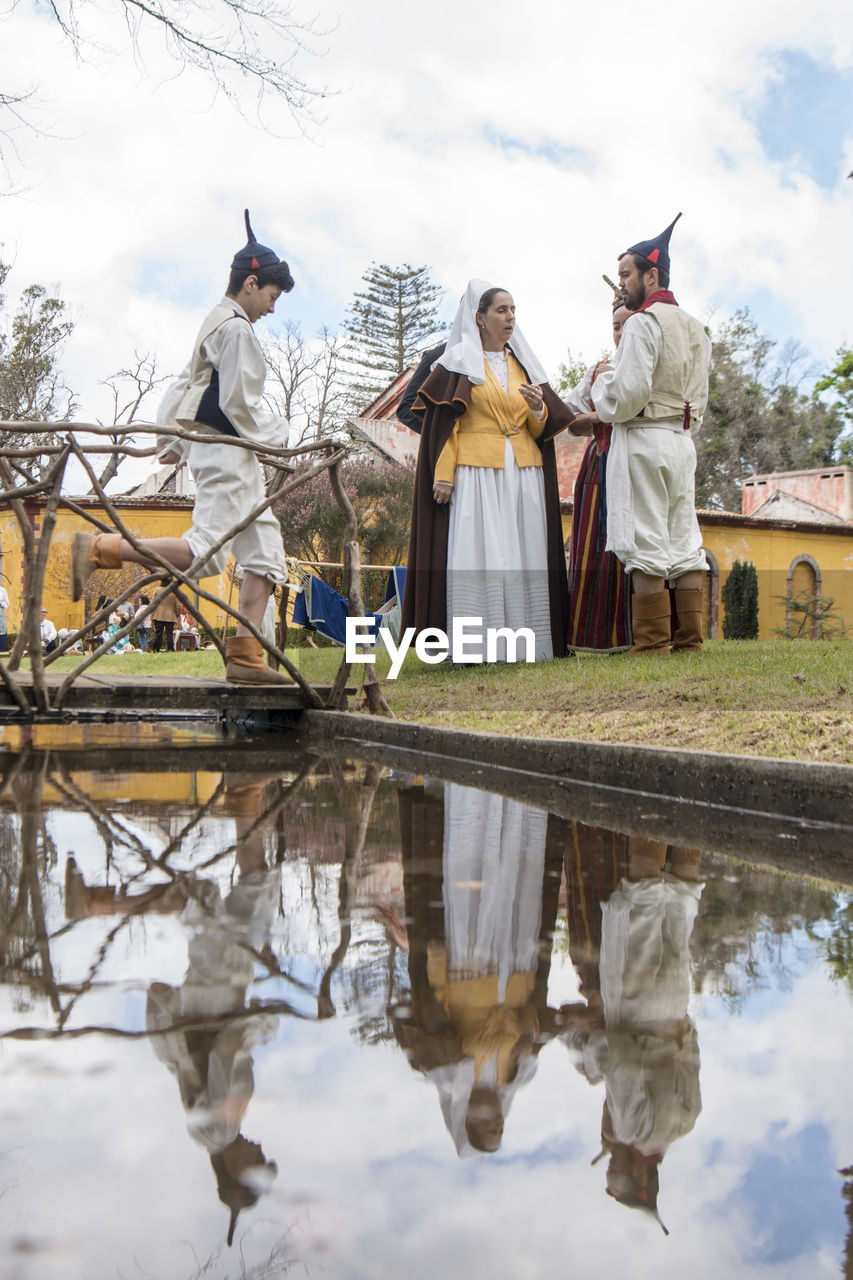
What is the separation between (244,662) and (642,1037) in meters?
5.22

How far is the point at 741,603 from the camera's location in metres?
28.1

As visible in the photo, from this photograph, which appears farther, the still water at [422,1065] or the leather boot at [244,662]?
the leather boot at [244,662]

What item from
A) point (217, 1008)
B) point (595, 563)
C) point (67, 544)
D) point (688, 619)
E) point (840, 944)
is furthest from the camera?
point (67, 544)

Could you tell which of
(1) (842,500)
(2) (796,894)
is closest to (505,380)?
(2) (796,894)

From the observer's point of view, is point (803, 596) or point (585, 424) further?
point (803, 596)

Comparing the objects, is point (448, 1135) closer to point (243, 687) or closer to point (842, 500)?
point (243, 687)

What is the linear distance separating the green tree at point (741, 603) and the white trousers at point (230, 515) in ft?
75.1

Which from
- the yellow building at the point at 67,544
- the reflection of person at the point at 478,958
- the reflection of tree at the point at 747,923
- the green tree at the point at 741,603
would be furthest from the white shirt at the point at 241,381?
the green tree at the point at 741,603

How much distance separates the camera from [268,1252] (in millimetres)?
1264

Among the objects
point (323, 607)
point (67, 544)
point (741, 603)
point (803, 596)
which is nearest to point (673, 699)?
point (323, 607)

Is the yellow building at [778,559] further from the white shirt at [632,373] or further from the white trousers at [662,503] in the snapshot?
the white shirt at [632,373]

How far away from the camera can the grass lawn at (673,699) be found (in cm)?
455

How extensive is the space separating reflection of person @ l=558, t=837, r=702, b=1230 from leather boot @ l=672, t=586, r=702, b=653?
5205 millimetres

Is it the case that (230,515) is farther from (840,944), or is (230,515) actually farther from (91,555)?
(840,944)
